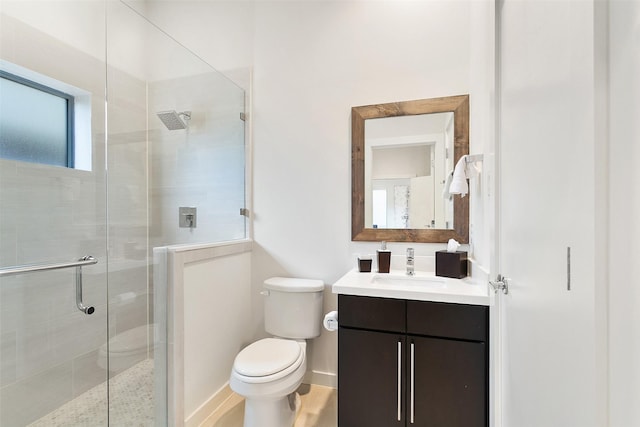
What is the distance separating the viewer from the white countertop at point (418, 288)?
1.36m

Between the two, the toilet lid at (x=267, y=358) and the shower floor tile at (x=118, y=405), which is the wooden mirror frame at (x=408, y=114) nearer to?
the toilet lid at (x=267, y=358)

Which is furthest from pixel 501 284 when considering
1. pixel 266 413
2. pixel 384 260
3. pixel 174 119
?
pixel 174 119

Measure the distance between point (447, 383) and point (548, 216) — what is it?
0.97m

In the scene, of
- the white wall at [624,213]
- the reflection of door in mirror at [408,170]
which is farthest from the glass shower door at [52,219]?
the white wall at [624,213]

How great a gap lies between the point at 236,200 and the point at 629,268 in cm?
208

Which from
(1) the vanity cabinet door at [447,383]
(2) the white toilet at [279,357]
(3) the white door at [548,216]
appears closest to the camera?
(3) the white door at [548,216]

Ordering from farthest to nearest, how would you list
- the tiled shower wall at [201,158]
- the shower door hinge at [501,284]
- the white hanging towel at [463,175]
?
the tiled shower wall at [201,158] < the white hanging towel at [463,175] < the shower door hinge at [501,284]

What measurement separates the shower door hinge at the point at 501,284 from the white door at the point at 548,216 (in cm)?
3

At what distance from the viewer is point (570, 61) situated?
657 millimetres

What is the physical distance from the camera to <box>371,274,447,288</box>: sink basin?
1.70 meters

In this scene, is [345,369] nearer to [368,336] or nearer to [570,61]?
[368,336]

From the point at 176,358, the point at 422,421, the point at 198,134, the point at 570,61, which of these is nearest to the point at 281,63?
the point at 198,134

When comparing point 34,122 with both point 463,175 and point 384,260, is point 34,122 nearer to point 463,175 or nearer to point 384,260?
point 384,260

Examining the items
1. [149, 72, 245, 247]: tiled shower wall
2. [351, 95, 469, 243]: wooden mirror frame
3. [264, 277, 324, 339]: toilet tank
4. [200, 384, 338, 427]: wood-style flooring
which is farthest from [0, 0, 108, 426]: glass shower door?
[351, 95, 469, 243]: wooden mirror frame
